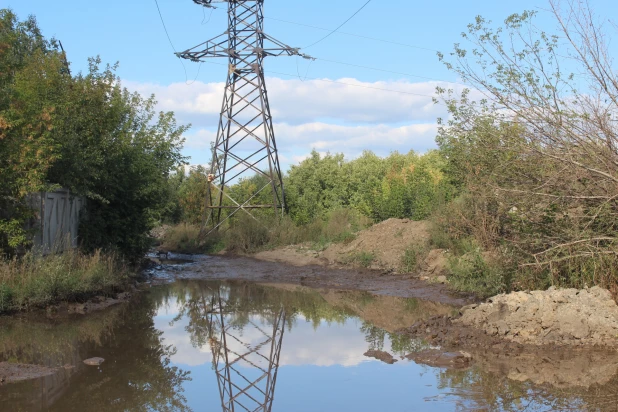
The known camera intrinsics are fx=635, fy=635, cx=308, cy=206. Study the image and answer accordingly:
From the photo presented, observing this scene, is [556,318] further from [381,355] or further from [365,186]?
[365,186]

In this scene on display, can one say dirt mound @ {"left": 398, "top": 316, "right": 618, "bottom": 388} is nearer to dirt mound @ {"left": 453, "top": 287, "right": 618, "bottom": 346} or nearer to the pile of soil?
dirt mound @ {"left": 453, "top": 287, "right": 618, "bottom": 346}

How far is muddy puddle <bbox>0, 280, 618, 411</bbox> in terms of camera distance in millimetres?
7441

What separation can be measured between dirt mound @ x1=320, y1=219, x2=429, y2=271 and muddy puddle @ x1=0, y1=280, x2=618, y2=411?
8.04 meters

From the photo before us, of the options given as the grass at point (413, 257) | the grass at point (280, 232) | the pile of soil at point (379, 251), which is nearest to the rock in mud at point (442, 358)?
the pile of soil at point (379, 251)

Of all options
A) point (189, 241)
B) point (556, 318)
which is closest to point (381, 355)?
point (556, 318)

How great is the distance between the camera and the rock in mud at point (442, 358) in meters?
9.09

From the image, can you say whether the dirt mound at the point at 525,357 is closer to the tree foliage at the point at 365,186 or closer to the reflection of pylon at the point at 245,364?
the reflection of pylon at the point at 245,364

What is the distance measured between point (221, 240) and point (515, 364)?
23.2 meters

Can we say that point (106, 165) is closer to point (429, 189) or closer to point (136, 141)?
point (136, 141)

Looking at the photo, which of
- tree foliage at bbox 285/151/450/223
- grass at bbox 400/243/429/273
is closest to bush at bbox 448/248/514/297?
grass at bbox 400/243/429/273

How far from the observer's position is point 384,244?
23203mm

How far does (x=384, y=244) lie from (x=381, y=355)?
531 inches

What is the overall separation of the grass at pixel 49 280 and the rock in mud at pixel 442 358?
727 cm

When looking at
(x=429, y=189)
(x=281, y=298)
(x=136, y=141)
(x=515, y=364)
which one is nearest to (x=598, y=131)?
(x=515, y=364)
